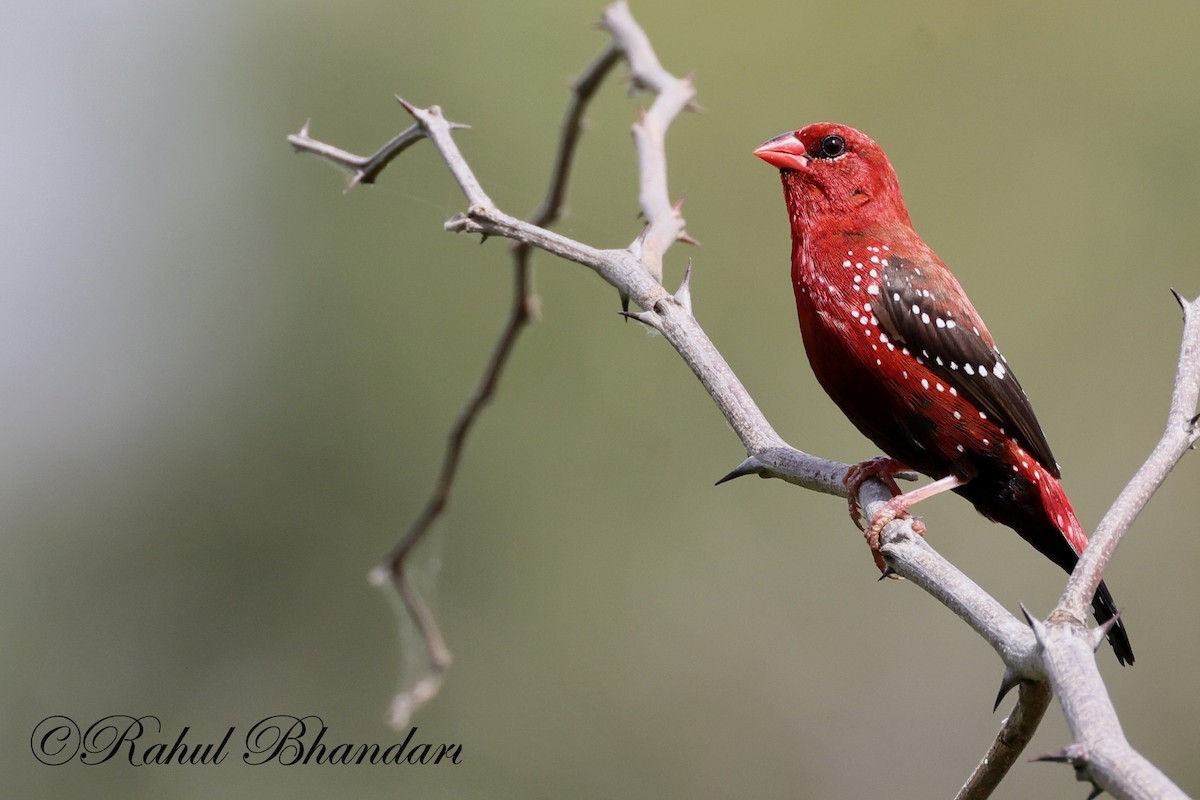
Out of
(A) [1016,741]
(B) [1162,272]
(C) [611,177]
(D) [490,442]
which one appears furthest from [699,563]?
(A) [1016,741]

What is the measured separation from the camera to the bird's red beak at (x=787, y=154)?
4.25 metres

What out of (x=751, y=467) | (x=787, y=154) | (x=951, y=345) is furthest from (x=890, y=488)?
(x=787, y=154)

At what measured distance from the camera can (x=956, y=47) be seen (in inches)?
373

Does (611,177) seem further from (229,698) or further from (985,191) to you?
(229,698)

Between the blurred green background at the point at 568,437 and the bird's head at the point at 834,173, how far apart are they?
3.62 meters

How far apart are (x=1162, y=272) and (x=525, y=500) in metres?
5.14

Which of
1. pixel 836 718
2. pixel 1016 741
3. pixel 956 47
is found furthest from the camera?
pixel 956 47

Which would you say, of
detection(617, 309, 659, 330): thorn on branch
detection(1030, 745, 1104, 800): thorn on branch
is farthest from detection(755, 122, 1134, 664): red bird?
detection(1030, 745, 1104, 800): thorn on branch

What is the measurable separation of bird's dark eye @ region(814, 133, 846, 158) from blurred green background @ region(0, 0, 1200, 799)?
3.65 meters

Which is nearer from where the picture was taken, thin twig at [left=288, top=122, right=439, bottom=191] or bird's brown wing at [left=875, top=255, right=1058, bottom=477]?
thin twig at [left=288, top=122, right=439, bottom=191]

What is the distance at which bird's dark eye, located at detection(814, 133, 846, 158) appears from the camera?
425 centimetres

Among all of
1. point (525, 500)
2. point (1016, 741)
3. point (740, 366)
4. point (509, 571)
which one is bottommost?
point (509, 571)

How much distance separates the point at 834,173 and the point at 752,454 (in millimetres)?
1607

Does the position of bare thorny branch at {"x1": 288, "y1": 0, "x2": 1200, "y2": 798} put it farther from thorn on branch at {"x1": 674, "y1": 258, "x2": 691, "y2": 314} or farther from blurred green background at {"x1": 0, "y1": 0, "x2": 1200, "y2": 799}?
blurred green background at {"x1": 0, "y1": 0, "x2": 1200, "y2": 799}
